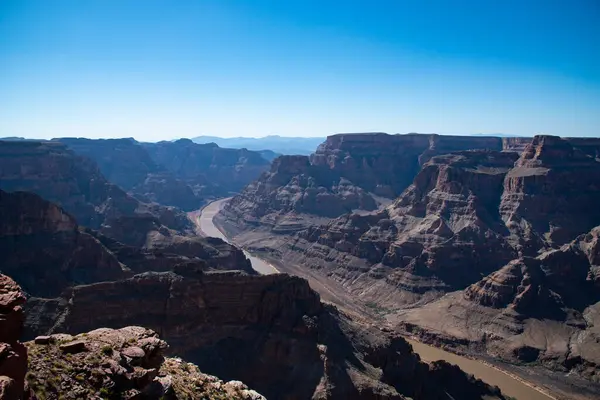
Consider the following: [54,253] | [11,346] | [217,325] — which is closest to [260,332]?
[217,325]

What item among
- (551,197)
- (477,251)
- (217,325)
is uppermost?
(551,197)

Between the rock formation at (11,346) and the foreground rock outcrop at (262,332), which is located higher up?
the rock formation at (11,346)

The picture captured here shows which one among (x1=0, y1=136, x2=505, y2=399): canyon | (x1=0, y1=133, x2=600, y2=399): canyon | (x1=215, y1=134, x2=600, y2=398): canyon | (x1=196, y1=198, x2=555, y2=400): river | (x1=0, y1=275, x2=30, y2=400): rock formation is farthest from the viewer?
(x1=215, y1=134, x2=600, y2=398): canyon

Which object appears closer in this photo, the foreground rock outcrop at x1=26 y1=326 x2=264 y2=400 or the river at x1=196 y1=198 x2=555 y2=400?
the foreground rock outcrop at x1=26 y1=326 x2=264 y2=400

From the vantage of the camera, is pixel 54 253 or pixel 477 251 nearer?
pixel 54 253

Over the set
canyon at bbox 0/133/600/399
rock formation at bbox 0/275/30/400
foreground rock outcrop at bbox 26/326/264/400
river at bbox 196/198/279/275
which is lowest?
river at bbox 196/198/279/275

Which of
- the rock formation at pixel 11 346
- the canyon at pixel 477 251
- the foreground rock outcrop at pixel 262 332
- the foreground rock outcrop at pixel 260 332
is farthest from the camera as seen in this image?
the canyon at pixel 477 251

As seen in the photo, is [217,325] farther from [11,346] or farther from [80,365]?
[11,346]

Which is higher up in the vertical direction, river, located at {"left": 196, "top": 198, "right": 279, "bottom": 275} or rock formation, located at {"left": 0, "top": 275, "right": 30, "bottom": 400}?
rock formation, located at {"left": 0, "top": 275, "right": 30, "bottom": 400}

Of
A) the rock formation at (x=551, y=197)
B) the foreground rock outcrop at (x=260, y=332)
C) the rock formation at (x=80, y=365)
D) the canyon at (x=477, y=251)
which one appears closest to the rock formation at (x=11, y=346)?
the rock formation at (x=80, y=365)

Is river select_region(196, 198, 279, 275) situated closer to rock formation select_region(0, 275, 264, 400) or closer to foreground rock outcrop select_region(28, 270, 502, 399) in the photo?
foreground rock outcrop select_region(28, 270, 502, 399)

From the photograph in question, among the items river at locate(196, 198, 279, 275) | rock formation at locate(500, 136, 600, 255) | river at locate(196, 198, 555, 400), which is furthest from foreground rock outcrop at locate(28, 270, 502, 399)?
rock formation at locate(500, 136, 600, 255)

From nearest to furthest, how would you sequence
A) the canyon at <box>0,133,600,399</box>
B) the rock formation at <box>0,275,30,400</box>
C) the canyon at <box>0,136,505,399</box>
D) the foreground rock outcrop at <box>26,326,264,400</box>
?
the rock formation at <box>0,275,30,400</box>, the foreground rock outcrop at <box>26,326,264,400</box>, the canyon at <box>0,136,505,399</box>, the canyon at <box>0,133,600,399</box>

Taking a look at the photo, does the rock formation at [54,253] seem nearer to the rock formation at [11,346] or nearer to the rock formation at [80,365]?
the rock formation at [80,365]
